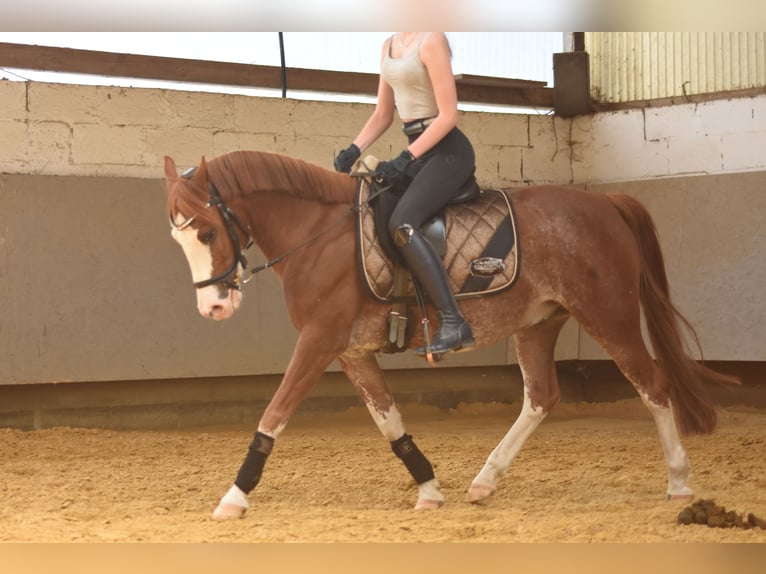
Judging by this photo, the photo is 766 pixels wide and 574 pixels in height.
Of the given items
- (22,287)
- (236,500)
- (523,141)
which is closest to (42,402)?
(22,287)

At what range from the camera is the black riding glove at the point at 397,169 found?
343cm

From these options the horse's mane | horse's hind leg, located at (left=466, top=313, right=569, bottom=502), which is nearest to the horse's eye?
the horse's mane

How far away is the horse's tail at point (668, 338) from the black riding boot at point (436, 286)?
0.91 metres

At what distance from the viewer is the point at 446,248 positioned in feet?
11.5

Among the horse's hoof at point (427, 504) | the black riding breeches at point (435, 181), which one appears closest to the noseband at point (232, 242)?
the black riding breeches at point (435, 181)

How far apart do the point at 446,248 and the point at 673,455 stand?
3.86 ft

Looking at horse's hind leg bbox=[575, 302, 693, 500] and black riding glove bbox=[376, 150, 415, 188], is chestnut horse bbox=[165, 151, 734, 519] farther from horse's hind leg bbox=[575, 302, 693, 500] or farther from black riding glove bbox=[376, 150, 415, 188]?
black riding glove bbox=[376, 150, 415, 188]

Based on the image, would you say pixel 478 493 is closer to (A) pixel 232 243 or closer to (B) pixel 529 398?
(B) pixel 529 398

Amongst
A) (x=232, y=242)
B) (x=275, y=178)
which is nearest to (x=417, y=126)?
(x=275, y=178)

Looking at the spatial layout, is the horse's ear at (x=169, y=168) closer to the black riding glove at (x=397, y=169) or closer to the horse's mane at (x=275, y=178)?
the horse's mane at (x=275, y=178)

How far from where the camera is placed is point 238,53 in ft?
20.8

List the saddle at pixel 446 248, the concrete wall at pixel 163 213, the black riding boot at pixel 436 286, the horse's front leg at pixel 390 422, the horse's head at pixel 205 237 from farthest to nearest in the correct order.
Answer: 1. the concrete wall at pixel 163 213
2. the horse's front leg at pixel 390 422
3. the saddle at pixel 446 248
4. the black riding boot at pixel 436 286
5. the horse's head at pixel 205 237

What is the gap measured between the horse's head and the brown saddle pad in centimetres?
49

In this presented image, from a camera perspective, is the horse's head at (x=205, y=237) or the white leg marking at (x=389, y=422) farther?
the white leg marking at (x=389, y=422)
